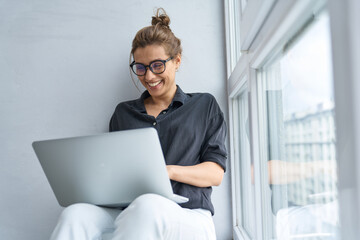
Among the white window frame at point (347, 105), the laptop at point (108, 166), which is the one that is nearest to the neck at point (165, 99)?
the laptop at point (108, 166)

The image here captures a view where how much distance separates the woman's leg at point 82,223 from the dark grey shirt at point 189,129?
1.10ft

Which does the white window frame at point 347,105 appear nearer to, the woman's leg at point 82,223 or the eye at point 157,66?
the woman's leg at point 82,223

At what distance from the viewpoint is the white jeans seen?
0.86m

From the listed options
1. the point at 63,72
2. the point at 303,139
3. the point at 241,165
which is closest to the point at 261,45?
the point at 303,139

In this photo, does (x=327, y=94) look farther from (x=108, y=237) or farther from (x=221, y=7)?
(x=221, y=7)

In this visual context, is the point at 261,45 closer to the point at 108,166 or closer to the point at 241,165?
the point at 108,166

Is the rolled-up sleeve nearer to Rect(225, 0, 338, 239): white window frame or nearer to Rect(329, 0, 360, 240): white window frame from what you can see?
Rect(225, 0, 338, 239): white window frame

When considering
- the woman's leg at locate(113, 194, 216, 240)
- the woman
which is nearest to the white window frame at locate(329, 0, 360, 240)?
the woman's leg at locate(113, 194, 216, 240)

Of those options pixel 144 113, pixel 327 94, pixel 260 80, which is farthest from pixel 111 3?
pixel 327 94

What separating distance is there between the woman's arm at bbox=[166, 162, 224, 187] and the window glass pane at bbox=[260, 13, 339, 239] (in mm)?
323

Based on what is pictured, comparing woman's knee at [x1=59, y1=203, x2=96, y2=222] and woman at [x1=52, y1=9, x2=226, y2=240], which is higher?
woman at [x1=52, y1=9, x2=226, y2=240]

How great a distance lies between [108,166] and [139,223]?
19cm

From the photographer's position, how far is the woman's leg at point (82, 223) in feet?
3.08

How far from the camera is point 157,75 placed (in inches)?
54.5
